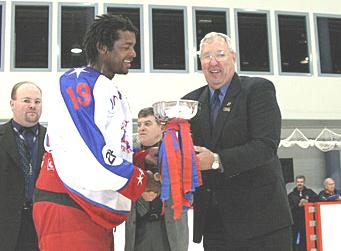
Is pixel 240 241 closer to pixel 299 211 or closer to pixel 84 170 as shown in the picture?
pixel 84 170

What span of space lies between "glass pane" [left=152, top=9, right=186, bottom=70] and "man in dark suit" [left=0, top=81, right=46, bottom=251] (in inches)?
360

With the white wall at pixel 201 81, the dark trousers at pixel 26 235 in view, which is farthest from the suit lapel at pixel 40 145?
the white wall at pixel 201 81

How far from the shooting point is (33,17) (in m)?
12.5

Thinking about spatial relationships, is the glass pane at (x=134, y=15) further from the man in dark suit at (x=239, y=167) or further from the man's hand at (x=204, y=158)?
the man's hand at (x=204, y=158)

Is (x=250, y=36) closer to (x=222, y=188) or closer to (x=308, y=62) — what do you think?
(x=308, y=62)

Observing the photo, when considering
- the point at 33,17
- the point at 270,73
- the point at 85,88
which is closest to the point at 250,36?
the point at 270,73

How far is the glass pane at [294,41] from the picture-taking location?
44.7 ft

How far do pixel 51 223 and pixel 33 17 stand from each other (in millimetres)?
11238

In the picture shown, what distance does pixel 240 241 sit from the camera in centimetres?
245

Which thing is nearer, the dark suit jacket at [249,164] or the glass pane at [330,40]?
the dark suit jacket at [249,164]

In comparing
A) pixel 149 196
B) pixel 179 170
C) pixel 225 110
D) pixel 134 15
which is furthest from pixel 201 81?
pixel 179 170

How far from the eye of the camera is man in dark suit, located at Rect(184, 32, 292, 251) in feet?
7.86

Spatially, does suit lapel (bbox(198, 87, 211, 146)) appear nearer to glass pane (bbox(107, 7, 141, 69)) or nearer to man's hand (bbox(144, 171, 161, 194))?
man's hand (bbox(144, 171, 161, 194))

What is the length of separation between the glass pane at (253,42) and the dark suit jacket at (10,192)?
10.4 meters
